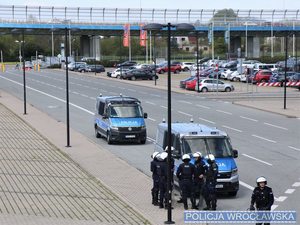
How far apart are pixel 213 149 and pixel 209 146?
0.16m

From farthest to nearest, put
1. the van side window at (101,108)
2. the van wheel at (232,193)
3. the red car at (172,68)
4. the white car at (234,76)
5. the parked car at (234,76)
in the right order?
the red car at (172,68) < the white car at (234,76) < the parked car at (234,76) < the van side window at (101,108) < the van wheel at (232,193)

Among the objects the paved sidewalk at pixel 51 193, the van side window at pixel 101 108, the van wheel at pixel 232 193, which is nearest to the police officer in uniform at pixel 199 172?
the paved sidewalk at pixel 51 193

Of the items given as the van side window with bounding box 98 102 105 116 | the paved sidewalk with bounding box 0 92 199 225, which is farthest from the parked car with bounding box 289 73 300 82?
the paved sidewalk with bounding box 0 92 199 225

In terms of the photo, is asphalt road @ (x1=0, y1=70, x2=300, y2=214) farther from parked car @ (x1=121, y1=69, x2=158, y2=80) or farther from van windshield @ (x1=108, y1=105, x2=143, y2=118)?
parked car @ (x1=121, y1=69, x2=158, y2=80)

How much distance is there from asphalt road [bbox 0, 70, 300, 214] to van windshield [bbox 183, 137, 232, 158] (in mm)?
1358

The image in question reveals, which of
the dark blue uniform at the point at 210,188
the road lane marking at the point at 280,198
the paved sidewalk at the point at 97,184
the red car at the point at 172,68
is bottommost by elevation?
the road lane marking at the point at 280,198

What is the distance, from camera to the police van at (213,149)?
753 inches

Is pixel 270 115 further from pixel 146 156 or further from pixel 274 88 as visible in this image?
pixel 274 88

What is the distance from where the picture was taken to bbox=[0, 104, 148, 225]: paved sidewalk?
1662 centimetres

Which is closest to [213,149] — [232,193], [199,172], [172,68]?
[232,193]

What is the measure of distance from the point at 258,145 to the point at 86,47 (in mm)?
106319

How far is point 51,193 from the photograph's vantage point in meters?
19.7

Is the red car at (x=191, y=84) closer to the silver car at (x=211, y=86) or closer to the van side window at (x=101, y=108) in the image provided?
the silver car at (x=211, y=86)

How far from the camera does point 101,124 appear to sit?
1254 inches
